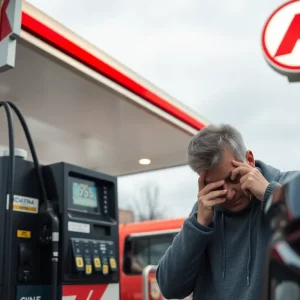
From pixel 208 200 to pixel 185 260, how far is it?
25 centimetres

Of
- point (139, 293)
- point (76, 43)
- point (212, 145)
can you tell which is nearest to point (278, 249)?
point (212, 145)

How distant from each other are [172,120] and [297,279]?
15.2 ft

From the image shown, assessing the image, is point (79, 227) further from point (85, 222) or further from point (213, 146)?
point (213, 146)

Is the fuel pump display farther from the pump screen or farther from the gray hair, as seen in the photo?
the gray hair

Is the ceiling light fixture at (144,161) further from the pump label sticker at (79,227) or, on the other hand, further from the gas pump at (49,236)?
the pump label sticker at (79,227)

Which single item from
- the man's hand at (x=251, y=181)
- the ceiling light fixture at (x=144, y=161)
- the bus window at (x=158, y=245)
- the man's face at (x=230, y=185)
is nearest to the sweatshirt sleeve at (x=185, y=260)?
the man's face at (x=230, y=185)

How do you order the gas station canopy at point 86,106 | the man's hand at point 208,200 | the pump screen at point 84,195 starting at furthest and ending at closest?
the gas station canopy at point 86,106 < the pump screen at point 84,195 < the man's hand at point 208,200

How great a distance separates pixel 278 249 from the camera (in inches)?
31.5

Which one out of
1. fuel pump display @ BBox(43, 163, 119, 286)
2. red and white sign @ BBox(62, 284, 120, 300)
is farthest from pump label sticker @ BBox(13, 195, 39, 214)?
red and white sign @ BBox(62, 284, 120, 300)

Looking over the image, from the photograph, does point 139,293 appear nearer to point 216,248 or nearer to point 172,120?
point 172,120

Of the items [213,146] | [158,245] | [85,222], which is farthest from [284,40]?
[158,245]

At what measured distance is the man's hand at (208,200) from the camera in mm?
1932

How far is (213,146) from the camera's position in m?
1.95

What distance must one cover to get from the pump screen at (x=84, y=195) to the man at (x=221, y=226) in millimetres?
1152
